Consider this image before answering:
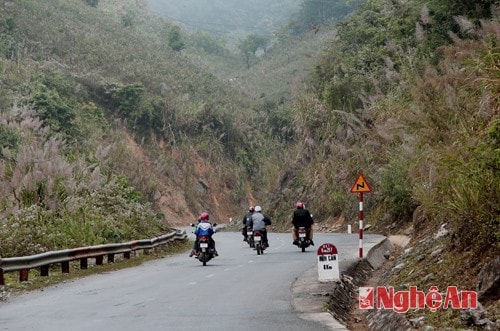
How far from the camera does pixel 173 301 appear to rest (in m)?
15.2

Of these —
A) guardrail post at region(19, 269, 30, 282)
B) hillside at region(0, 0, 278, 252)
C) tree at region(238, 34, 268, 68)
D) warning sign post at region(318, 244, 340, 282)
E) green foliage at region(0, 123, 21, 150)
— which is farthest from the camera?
tree at region(238, 34, 268, 68)

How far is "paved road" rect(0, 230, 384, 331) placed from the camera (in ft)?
40.6

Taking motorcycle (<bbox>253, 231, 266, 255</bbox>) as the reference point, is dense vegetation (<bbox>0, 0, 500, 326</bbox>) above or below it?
above

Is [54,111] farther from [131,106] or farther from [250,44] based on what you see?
[250,44]

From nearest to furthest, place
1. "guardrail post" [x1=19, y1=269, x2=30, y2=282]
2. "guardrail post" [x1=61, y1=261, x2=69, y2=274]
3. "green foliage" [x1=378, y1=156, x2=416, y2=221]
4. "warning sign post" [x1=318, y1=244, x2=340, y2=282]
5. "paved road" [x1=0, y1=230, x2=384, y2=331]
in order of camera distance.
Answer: "paved road" [x1=0, y1=230, x2=384, y2=331] < "warning sign post" [x1=318, y1=244, x2=340, y2=282] < "guardrail post" [x1=19, y1=269, x2=30, y2=282] < "guardrail post" [x1=61, y1=261, x2=69, y2=274] < "green foliage" [x1=378, y1=156, x2=416, y2=221]

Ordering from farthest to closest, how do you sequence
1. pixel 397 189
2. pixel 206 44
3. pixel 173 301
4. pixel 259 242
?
pixel 206 44
pixel 397 189
pixel 259 242
pixel 173 301

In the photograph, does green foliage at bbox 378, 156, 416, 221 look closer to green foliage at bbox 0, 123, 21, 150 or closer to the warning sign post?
the warning sign post

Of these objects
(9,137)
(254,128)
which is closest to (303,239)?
(9,137)

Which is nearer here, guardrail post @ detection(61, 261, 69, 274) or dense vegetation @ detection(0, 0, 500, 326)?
dense vegetation @ detection(0, 0, 500, 326)

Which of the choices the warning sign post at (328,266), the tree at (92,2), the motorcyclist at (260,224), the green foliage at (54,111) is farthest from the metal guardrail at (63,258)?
the tree at (92,2)

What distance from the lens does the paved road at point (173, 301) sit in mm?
12383

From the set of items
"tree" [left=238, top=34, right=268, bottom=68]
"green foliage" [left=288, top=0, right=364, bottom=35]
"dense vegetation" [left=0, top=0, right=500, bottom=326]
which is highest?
"green foliage" [left=288, top=0, right=364, bottom=35]

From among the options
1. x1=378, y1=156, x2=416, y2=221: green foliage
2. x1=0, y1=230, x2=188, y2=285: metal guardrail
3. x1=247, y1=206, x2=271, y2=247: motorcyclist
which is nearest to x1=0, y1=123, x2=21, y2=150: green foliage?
x1=0, y1=230, x2=188, y2=285: metal guardrail

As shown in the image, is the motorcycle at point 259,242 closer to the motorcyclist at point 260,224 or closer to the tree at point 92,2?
the motorcyclist at point 260,224
